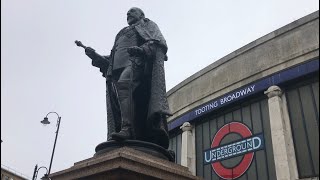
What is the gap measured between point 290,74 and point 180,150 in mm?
9757

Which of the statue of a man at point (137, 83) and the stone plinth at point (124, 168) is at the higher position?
the statue of a man at point (137, 83)

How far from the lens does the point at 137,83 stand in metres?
5.50

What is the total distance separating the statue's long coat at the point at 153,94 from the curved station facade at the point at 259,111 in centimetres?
1469

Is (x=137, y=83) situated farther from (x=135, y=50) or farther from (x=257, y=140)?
(x=257, y=140)

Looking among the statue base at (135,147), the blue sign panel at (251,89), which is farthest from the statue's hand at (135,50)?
the blue sign panel at (251,89)

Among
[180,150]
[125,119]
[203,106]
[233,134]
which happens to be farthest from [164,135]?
[180,150]

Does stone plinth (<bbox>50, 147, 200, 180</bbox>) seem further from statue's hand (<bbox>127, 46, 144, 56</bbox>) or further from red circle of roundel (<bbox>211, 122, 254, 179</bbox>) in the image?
red circle of roundel (<bbox>211, 122, 254, 179</bbox>)

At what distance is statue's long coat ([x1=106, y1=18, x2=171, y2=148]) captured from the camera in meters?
5.31

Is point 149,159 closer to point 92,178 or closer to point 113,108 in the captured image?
point 92,178

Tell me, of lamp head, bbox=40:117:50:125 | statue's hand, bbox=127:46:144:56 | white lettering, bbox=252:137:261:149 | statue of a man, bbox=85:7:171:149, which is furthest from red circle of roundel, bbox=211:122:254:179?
statue's hand, bbox=127:46:144:56

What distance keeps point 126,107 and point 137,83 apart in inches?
19.8

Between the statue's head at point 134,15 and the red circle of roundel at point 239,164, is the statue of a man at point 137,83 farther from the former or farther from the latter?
the red circle of roundel at point 239,164

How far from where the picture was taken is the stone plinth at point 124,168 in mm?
3959

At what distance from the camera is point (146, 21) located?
6277 mm
